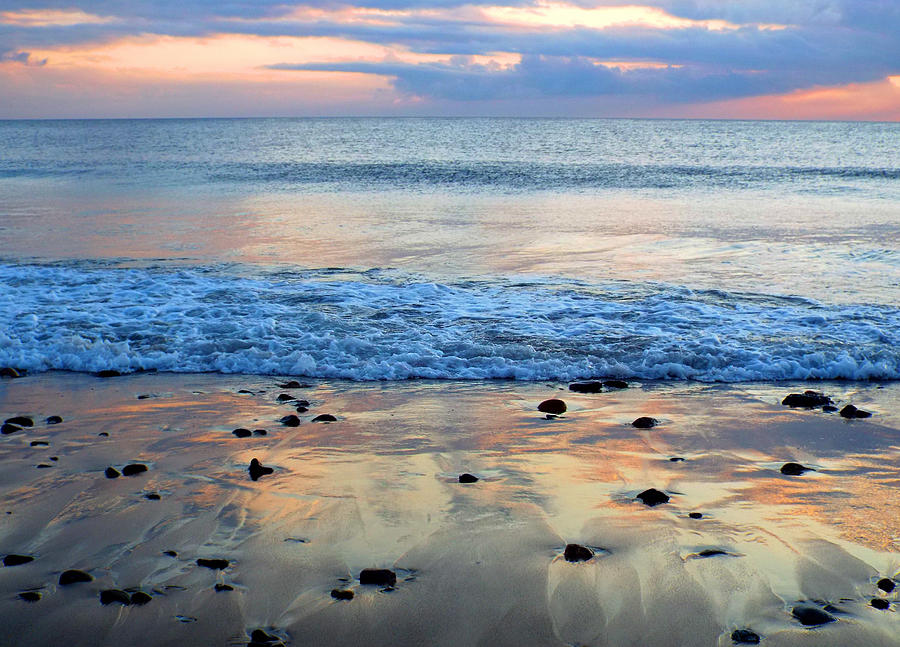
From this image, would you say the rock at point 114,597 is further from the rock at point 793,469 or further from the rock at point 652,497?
the rock at point 793,469

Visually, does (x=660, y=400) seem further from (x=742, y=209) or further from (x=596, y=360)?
(x=742, y=209)

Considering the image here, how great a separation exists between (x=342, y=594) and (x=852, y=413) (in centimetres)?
451

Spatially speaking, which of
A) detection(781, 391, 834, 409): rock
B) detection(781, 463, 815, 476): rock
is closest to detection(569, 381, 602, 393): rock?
detection(781, 391, 834, 409): rock

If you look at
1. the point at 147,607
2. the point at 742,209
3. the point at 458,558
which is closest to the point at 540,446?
the point at 458,558

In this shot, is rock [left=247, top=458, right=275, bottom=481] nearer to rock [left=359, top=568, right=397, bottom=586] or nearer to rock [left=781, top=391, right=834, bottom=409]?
rock [left=359, top=568, right=397, bottom=586]

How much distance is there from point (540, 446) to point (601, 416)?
91cm

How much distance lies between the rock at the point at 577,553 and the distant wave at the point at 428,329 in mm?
3600

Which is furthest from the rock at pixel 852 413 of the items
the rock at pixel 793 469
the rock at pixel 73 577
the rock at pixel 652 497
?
the rock at pixel 73 577

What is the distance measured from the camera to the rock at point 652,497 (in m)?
4.20

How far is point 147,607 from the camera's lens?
10.3 feet

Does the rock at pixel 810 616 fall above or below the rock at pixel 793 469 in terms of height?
above

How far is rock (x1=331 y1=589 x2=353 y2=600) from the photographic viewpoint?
323cm

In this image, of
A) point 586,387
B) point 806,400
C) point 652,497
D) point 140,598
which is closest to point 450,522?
point 652,497

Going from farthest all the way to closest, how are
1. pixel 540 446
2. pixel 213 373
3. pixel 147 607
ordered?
pixel 213 373 < pixel 540 446 < pixel 147 607
